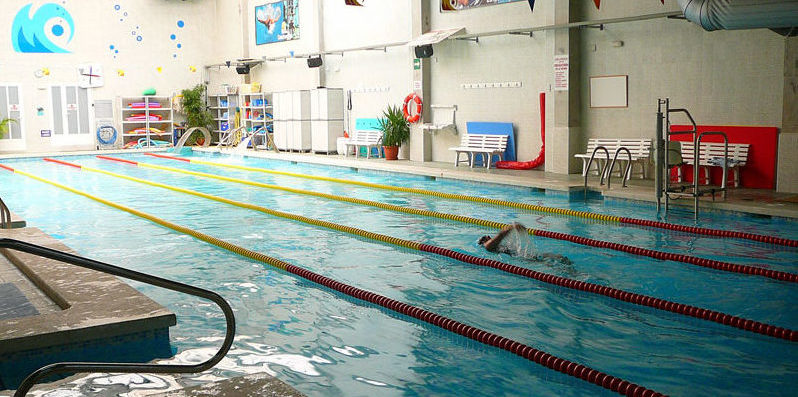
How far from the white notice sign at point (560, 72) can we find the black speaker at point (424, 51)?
341 centimetres

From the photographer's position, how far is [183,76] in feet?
89.5

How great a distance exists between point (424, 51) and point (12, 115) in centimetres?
1481

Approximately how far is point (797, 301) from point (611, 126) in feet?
27.5

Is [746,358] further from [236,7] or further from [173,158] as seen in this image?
[236,7]

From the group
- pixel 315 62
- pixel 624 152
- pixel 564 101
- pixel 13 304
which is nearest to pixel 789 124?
pixel 624 152

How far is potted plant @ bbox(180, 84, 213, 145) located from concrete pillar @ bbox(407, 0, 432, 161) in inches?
449

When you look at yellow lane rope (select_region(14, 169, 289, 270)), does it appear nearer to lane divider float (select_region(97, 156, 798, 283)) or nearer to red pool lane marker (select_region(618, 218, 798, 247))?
lane divider float (select_region(97, 156, 798, 283))

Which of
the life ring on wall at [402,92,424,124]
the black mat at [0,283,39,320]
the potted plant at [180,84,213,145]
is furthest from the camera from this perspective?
the potted plant at [180,84,213,145]

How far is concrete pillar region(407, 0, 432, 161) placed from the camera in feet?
57.9

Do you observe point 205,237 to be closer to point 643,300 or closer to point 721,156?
point 643,300

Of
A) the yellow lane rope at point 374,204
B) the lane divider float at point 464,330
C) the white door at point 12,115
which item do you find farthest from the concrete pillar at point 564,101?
the white door at point 12,115

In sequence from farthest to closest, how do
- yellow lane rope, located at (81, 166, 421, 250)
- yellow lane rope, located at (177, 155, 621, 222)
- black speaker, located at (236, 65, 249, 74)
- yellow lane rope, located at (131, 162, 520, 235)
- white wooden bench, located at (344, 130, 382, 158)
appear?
black speaker, located at (236, 65, 249, 74) < white wooden bench, located at (344, 130, 382, 158) < yellow lane rope, located at (177, 155, 621, 222) < yellow lane rope, located at (131, 162, 520, 235) < yellow lane rope, located at (81, 166, 421, 250)

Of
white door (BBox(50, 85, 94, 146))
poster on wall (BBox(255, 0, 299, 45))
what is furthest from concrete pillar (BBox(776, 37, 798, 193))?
white door (BBox(50, 85, 94, 146))

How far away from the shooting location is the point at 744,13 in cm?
940
